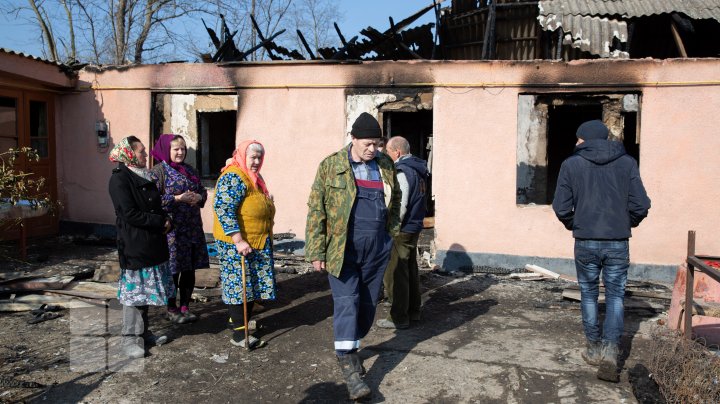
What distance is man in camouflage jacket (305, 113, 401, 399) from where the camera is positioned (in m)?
3.87

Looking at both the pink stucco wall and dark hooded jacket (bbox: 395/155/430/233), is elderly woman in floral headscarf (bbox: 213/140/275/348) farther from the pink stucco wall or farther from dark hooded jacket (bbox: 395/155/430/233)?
the pink stucco wall

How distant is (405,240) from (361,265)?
1.36 metres

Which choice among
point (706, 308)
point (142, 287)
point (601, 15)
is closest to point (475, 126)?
point (601, 15)

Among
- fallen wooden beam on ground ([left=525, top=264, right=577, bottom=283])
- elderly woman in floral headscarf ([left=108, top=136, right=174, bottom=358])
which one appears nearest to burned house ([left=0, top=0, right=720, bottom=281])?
fallen wooden beam on ground ([left=525, top=264, right=577, bottom=283])

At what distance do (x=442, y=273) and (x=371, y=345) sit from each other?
123 inches

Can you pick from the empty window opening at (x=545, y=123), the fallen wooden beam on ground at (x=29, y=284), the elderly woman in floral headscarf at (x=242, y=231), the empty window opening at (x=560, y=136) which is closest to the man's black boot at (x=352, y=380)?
the elderly woman in floral headscarf at (x=242, y=231)

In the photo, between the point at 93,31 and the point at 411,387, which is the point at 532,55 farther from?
the point at 93,31

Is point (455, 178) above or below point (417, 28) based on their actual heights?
below

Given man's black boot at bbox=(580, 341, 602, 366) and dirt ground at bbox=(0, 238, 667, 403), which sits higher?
man's black boot at bbox=(580, 341, 602, 366)

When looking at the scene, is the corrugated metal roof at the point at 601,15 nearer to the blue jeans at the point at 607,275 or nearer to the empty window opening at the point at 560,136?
the empty window opening at the point at 560,136

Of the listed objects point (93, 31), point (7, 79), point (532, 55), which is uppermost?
point (93, 31)

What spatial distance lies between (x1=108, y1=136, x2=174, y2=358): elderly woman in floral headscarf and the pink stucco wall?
423cm

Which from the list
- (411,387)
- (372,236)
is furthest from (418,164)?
(411,387)

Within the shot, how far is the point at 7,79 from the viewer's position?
8508 millimetres
